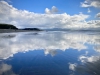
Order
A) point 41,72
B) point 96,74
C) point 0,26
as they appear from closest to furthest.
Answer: point 96,74
point 41,72
point 0,26

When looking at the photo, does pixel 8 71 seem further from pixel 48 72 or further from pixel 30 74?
pixel 48 72

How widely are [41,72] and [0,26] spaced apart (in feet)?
185

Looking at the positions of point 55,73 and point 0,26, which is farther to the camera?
point 0,26

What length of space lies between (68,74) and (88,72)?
616mm

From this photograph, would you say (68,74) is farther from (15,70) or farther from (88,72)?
(15,70)

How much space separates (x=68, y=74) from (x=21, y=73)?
1.29 m

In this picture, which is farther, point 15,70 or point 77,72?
point 15,70

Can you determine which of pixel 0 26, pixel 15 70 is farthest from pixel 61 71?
pixel 0 26

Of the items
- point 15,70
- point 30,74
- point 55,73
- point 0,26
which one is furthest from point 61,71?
point 0,26

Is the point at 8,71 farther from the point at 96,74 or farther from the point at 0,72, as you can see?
the point at 96,74

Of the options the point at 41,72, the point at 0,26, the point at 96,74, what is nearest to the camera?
the point at 96,74

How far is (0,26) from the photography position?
57.8 meters

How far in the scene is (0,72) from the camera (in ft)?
14.6

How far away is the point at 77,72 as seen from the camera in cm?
439
